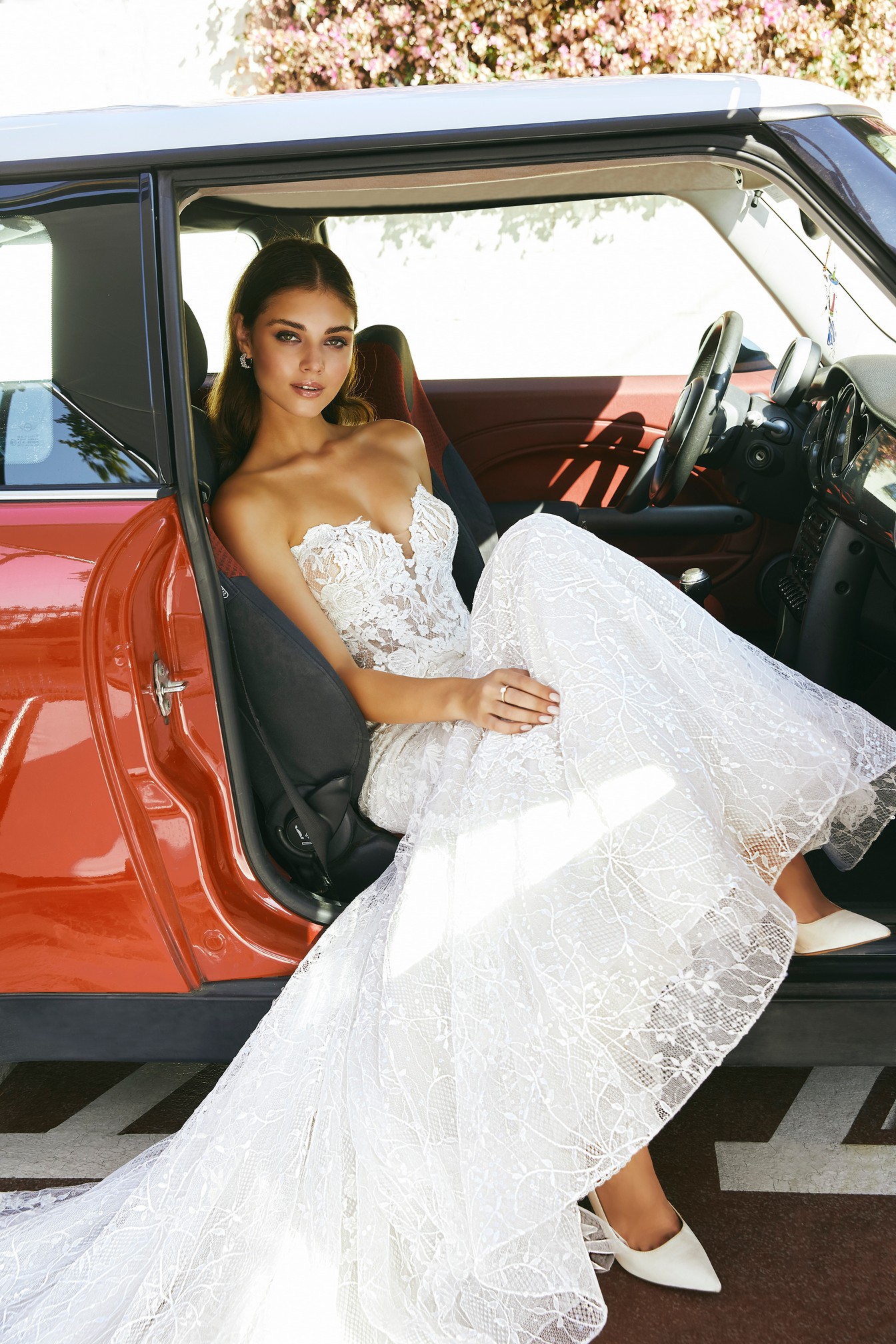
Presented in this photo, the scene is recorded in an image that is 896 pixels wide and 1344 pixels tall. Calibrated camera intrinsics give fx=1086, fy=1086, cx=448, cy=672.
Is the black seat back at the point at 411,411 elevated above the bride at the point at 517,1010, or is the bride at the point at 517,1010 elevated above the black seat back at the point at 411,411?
the black seat back at the point at 411,411

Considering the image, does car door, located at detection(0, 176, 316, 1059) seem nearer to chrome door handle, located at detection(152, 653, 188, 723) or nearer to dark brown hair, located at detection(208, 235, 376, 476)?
chrome door handle, located at detection(152, 653, 188, 723)

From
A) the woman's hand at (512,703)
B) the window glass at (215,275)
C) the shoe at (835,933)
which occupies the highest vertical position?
the window glass at (215,275)

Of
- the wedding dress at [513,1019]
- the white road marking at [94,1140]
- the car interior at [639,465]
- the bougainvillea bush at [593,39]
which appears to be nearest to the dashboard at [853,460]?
the car interior at [639,465]

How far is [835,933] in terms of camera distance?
1604mm

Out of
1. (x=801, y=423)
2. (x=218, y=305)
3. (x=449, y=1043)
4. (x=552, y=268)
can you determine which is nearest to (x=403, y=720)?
(x=449, y=1043)

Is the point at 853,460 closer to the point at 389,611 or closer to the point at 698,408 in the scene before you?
the point at 698,408

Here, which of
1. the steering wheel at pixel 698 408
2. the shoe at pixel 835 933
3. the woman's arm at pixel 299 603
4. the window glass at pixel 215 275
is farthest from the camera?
the steering wheel at pixel 698 408

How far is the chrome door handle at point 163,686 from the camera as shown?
1.58 m

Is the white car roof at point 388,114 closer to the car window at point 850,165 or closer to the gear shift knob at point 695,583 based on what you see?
the car window at point 850,165

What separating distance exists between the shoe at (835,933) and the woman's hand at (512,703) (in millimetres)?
491

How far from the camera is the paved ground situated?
148 cm

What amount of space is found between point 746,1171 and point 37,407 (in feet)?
5.28

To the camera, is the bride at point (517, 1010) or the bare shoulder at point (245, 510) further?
the bare shoulder at point (245, 510)

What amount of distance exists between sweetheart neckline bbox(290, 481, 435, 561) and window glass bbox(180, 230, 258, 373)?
0.39 m
